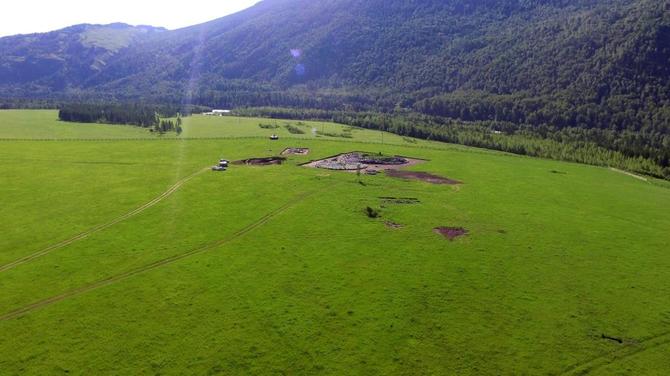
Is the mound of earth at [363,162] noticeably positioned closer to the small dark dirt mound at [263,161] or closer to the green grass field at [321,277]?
the small dark dirt mound at [263,161]

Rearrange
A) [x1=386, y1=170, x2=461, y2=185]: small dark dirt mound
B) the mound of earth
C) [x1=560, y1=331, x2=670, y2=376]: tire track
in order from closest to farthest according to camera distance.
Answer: [x1=560, y1=331, x2=670, y2=376]: tire track
[x1=386, y1=170, x2=461, y2=185]: small dark dirt mound
the mound of earth

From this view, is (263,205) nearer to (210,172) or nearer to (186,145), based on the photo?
(210,172)

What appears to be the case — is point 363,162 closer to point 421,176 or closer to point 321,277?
point 421,176

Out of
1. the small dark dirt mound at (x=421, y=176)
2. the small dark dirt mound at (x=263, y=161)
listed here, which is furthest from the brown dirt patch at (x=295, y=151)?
the small dark dirt mound at (x=421, y=176)

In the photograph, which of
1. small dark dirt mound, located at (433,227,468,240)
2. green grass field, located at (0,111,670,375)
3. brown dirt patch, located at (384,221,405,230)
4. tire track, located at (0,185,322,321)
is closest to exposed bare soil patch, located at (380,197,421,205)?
green grass field, located at (0,111,670,375)

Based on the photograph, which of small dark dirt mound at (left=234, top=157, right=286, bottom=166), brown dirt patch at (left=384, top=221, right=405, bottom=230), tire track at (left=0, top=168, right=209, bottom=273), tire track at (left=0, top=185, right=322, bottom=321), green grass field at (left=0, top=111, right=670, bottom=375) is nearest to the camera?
green grass field at (left=0, top=111, right=670, bottom=375)

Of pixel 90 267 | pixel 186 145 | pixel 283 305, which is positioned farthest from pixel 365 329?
pixel 186 145

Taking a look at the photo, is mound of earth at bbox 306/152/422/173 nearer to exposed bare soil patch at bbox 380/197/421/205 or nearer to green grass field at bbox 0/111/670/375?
green grass field at bbox 0/111/670/375
